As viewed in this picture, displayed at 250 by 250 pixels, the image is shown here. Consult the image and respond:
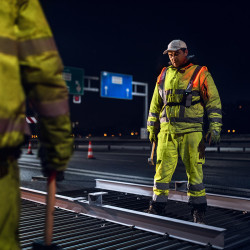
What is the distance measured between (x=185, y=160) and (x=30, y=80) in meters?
3.31

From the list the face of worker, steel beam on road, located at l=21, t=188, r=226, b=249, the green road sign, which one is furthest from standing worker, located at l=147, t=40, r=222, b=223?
the green road sign

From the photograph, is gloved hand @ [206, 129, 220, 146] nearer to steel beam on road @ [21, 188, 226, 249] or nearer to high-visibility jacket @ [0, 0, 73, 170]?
steel beam on road @ [21, 188, 226, 249]

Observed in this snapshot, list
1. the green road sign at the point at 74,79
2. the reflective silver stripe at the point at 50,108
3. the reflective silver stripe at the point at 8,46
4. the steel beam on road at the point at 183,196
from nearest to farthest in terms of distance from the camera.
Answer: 1. the reflective silver stripe at the point at 8,46
2. the reflective silver stripe at the point at 50,108
3. the steel beam on road at the point at 183,196
4. the green road sign at the point at 74,79

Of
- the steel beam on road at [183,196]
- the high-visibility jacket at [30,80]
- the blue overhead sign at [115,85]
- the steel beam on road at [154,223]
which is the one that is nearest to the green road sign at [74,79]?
the blue overhead sign at [115,85]

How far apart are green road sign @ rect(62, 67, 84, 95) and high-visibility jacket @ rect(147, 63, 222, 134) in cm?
2506

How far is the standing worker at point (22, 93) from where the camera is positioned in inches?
67.4

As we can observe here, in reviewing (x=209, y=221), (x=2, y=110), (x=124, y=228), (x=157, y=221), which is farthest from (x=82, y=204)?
(x=2, y=110)

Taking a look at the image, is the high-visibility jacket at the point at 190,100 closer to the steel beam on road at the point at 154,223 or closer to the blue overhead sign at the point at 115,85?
the steel beam on road at the point at 154,223

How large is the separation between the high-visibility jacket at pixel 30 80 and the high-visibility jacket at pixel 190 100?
311 centimetres

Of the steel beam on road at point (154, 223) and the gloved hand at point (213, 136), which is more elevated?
the gloved hand at point (213, 136)

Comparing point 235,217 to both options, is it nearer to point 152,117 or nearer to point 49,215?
point 152,117

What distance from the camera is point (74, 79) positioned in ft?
98.6

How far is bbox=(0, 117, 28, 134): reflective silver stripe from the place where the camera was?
1696 mm

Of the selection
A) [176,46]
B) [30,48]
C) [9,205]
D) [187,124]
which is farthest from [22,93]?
[176,46]
